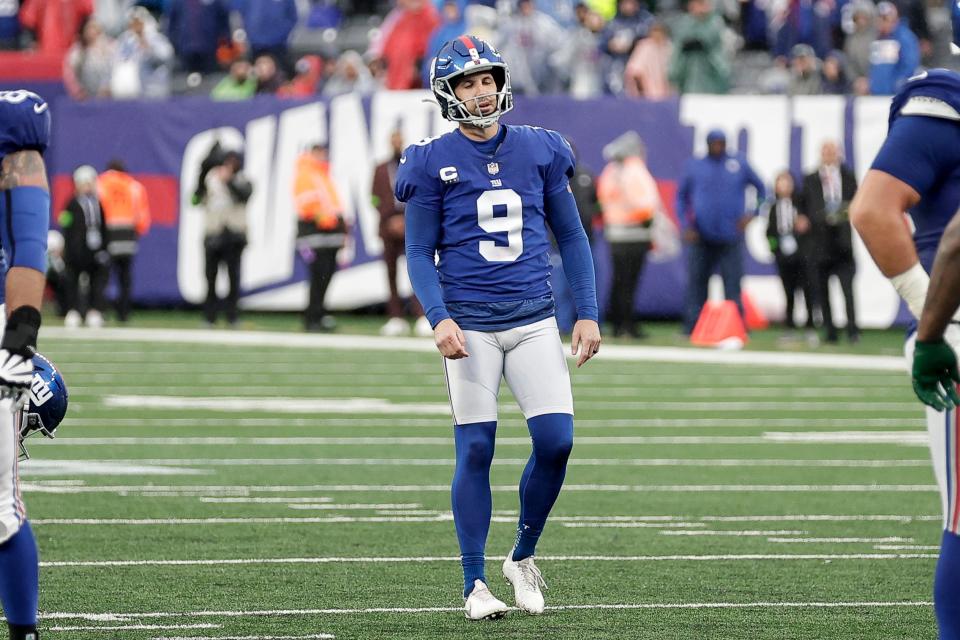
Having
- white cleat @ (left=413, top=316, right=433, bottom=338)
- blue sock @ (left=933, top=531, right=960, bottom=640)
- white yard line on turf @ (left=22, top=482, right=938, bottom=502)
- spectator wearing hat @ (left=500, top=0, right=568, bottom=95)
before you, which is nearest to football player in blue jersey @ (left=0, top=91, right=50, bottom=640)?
blue sock @ (left=933, top=531, right=960, bottom=640)

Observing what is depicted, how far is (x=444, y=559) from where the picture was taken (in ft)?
22.4

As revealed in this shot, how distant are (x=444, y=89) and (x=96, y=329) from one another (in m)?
13.3

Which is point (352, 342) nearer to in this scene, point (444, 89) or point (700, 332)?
point (700, 332)

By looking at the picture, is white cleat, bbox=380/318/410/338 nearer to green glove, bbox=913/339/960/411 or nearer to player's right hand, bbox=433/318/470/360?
player's right hand, bbox=433/318/470/360

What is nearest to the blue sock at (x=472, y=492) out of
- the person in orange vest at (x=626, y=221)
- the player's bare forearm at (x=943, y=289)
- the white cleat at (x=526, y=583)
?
the white cleat at (x=526, y=583)

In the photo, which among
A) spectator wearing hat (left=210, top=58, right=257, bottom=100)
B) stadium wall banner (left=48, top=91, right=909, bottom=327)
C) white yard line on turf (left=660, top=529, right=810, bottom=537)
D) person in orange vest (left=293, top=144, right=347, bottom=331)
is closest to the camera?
white yard line on turf (left=660, top=529, right=810, bottom=537)

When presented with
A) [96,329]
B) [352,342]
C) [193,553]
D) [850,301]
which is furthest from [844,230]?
[193,553]

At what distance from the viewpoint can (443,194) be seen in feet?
19.4

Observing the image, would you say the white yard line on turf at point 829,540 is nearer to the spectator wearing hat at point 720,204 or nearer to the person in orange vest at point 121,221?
the spectator wearing hat at point 720,204

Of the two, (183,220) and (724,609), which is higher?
(724,609)

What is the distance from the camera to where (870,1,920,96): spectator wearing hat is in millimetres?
19250

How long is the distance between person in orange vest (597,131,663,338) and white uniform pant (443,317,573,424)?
11.9m

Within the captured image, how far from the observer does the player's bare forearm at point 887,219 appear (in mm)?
4145

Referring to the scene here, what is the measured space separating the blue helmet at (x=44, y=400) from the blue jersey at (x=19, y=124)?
847 mm
